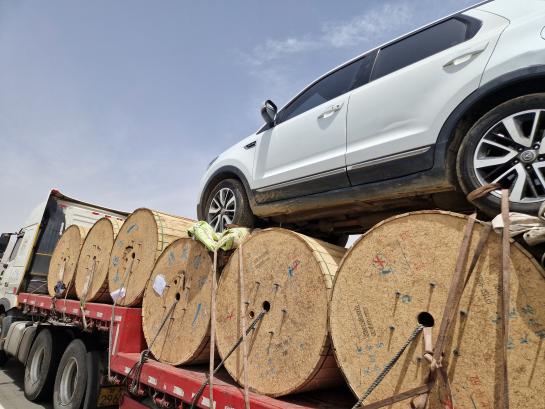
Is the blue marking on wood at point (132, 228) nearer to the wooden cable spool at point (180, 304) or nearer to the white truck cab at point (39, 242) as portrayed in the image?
the wooden cable spool at point (180, 304)

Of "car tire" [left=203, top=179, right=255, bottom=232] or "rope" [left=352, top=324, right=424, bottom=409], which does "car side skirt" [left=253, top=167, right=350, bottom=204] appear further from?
"rope" [left=352, top=324, right=424, bottom=409]

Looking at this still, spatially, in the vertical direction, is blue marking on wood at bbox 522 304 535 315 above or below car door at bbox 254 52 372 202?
below

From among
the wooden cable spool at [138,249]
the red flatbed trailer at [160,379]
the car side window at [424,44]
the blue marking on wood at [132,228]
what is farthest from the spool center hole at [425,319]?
the blue marking on wood at [132,228]

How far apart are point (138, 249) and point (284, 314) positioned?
85.9 inches

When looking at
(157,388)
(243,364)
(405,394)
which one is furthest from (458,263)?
(157,388)

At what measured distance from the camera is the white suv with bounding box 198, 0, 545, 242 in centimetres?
221

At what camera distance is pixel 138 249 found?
4070 millimetres

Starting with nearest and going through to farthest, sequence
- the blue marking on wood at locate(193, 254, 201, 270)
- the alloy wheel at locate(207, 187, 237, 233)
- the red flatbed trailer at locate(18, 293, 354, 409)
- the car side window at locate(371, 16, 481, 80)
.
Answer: the red flatbed trailer at locate(18, 293, 354, 409) < the car side window at locate(371, 16, 481, 80) < the blue marking on wood at locate(193, 254, 201, 270) < the alloy wheel at locate(207, 187, 237, 233)

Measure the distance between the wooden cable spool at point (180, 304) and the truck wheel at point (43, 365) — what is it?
230cm

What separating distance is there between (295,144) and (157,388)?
236 cm

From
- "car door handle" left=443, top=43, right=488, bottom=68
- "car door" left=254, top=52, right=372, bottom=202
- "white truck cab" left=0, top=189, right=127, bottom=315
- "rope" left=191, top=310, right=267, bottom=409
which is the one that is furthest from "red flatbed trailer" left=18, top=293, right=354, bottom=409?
"white truck cab" left=0, top=189, right=127, bottom=315

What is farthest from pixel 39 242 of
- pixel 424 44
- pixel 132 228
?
pixel 424 44

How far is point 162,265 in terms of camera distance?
3.67 m

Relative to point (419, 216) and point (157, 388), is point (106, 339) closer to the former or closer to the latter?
point (157, 388)
